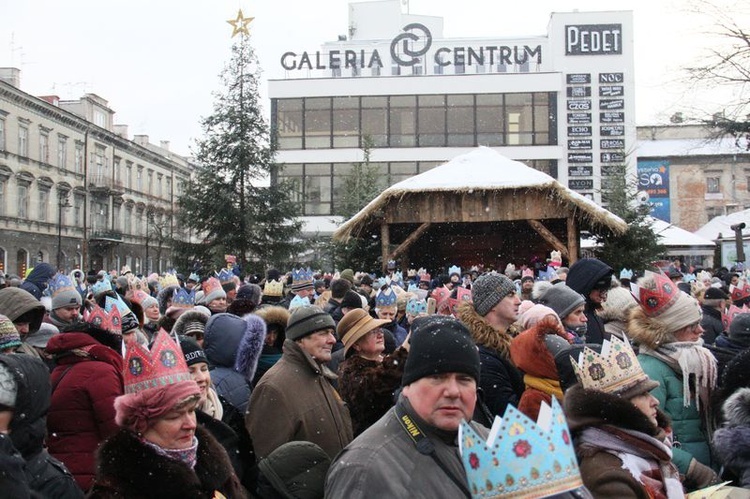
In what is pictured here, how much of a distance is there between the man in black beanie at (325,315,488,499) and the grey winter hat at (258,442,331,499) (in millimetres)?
507

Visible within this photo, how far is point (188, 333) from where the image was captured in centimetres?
561

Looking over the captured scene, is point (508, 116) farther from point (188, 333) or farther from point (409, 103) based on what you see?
point (188, 333)

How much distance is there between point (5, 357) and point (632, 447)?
8.46 feet

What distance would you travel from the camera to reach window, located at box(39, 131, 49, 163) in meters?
48.5

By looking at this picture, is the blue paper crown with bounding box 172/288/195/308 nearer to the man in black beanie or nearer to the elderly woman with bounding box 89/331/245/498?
the elderly woman with bounding box 89/331/245/498

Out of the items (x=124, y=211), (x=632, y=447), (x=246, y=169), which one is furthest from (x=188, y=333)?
(x=124, y=211)

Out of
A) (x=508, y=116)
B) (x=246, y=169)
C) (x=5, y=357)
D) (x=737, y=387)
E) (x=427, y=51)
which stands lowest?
(x=737, y=387)

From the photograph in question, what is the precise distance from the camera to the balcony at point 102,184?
5572 centimetres

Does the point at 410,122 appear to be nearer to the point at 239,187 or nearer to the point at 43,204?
the point at 239,187

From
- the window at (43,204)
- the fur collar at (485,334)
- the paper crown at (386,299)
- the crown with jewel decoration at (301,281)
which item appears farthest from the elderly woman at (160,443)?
the window at (43,204)

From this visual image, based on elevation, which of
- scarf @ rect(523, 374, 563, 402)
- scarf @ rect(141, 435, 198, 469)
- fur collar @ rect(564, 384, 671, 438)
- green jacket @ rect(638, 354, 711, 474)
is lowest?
green jacket @ rect(638, 354, 711, 474)

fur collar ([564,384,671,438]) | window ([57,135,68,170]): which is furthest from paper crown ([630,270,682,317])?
window ([57,135,68,170])

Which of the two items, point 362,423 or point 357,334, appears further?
point 357,334

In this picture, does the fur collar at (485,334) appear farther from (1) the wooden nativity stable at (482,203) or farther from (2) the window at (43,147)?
(2) the window at (43,147)
